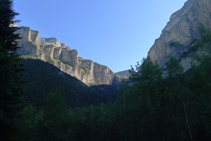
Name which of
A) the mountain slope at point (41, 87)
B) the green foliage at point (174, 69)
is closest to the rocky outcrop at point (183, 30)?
the mountain slope at point (41, 87)

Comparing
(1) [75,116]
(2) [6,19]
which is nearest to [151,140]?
(1) [75,116]

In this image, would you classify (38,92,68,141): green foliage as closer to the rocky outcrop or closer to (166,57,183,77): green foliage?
(166,57,183,77): green foliage

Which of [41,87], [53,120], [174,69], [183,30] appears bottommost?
[53,120]

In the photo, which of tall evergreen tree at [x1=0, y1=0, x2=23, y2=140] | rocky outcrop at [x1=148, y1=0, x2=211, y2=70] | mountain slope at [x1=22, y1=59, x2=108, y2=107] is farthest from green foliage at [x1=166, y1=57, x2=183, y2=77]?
rocky outcrop at [x1=148, y1=0, x2=211, y2=70]

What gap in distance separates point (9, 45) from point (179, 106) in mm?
31201

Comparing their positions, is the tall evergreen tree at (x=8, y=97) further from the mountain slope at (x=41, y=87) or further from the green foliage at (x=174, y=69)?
the mountain slope at (x=41, y=87)

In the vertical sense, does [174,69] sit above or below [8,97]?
above

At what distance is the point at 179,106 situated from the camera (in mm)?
32406

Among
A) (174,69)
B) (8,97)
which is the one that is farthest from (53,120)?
(174,69)

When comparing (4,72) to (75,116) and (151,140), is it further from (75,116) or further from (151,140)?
(75,116)

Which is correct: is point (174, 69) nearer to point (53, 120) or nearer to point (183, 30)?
point (53, 120)

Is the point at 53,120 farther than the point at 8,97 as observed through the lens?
Yes

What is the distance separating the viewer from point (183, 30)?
142125 millimetres

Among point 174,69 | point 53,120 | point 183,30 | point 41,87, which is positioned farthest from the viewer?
point 183,30
